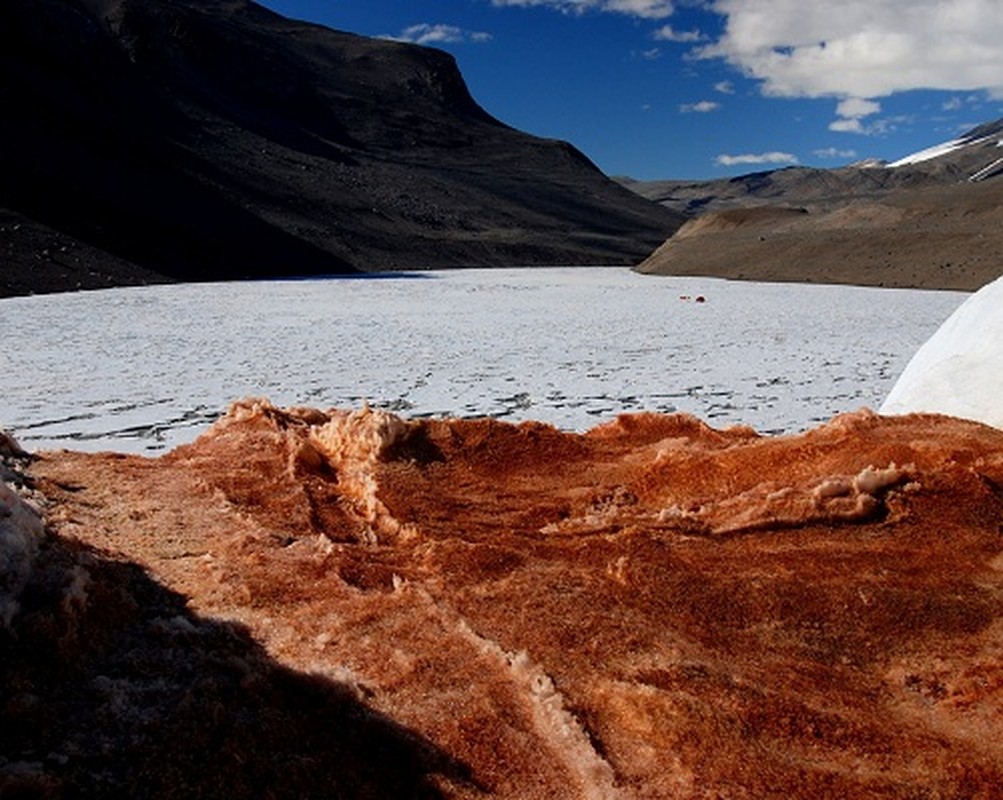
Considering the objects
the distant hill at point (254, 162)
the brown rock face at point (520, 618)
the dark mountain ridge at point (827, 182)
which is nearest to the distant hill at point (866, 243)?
the distant hill at point (254, 162)

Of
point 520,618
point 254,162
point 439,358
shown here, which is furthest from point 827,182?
point 520,618

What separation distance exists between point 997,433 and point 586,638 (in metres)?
2.08

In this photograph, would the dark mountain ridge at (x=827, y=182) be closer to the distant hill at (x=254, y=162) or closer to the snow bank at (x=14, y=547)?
the distant hill at (x=254, y=162)

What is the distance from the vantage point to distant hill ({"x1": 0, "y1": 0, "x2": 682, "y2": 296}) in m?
22.6

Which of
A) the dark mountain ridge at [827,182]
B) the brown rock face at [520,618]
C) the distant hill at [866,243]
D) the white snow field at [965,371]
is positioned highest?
the dark mountain ridge at [827,182]

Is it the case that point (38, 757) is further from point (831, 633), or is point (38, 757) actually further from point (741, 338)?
point (741, 338)

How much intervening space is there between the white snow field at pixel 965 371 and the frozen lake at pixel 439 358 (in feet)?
4.62

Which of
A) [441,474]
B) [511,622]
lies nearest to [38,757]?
[511,622]

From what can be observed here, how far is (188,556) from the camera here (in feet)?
8.70

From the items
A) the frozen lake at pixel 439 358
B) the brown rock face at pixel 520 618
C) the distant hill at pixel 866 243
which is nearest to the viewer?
the brown rock face at pixel 520 618

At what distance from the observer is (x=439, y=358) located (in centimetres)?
880

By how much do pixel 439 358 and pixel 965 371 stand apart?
5.42 metres

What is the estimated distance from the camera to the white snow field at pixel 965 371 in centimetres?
386

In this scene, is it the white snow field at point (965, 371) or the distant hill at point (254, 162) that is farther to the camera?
the distant hill at point (254, 162)
